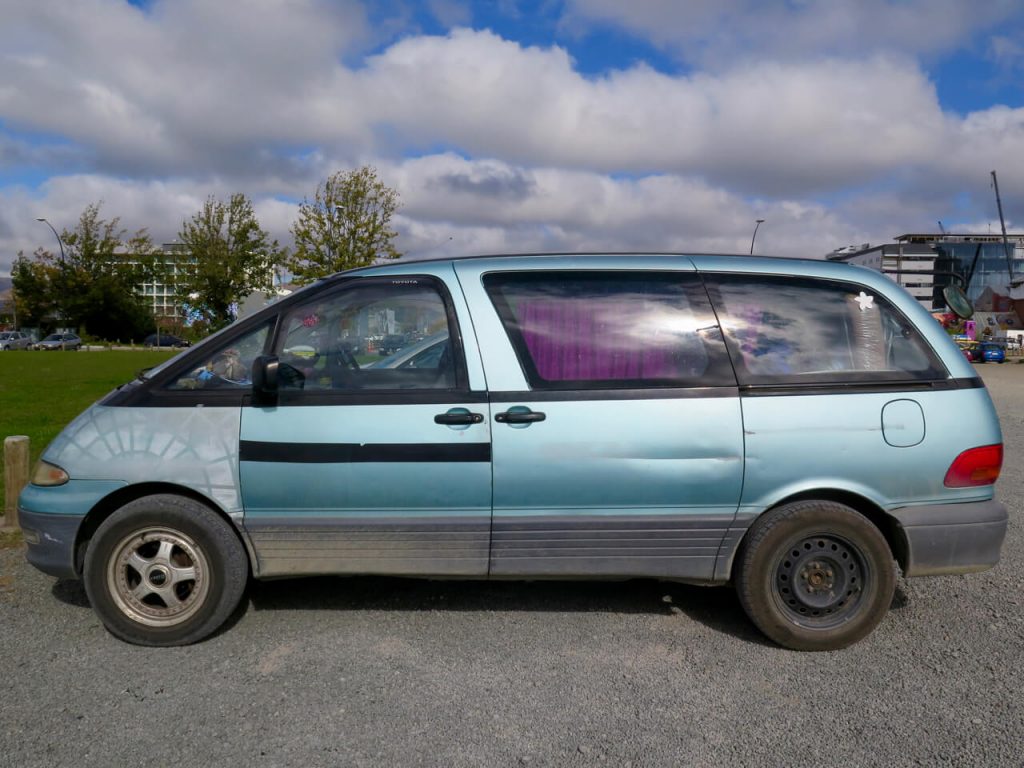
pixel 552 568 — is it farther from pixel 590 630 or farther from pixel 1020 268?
pixel 1020 268

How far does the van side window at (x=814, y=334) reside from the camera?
3.89 metres

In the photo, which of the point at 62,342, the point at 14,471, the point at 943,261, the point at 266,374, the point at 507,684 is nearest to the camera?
the point at 507,684

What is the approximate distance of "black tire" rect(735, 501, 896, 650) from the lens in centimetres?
383

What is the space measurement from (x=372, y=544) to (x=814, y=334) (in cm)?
233

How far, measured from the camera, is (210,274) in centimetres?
3088

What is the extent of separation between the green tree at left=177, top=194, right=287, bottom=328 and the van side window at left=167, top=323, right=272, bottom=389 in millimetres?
26190

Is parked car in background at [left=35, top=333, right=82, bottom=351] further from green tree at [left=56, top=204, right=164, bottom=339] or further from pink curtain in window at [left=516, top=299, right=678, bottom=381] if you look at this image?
pink curtain in window at [left=516, top=299, right=678, bottom=381]

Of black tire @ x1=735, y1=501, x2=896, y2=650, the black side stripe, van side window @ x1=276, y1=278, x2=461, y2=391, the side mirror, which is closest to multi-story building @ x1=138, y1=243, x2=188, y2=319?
van side window @ x1=276, y1=278, x2=461, y2=391

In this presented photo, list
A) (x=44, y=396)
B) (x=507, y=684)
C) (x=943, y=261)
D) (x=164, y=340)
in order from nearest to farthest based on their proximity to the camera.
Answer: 1. (x=507, y=684)
2. (x=44, y=396)
3. (x=164, y=340)
4. (x=943, y=261)

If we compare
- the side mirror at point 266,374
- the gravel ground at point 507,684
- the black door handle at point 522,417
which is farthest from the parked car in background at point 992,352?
the side mirror at point 266,374

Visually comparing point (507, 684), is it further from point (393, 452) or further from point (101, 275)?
point (101, 275)

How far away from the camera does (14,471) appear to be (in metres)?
5.87

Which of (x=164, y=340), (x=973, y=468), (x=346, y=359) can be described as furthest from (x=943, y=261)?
(x=346, y=359)

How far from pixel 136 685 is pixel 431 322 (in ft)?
6.73
